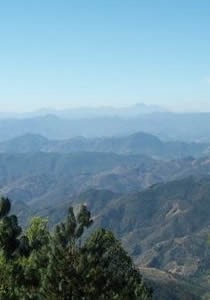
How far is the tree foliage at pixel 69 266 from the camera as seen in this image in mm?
32812

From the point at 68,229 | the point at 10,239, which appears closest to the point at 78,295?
the point at 68,229

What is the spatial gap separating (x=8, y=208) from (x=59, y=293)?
31.9ft

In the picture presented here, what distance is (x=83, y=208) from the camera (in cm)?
3353

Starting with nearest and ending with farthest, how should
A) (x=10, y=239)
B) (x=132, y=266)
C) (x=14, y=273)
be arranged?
(x=14, y=273), (x=10, y=239), (x=132, y=266)

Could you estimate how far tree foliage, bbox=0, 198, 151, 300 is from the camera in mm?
32812

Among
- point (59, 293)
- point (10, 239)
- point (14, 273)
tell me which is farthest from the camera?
point (10, 239)

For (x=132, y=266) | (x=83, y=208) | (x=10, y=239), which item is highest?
(x=83, y=208)

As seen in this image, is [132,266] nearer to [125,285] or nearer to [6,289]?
[125,285]

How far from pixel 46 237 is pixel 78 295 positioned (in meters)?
9.41

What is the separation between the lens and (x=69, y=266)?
33094 mm

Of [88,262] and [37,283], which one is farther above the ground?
[88,262]

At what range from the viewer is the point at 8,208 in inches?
1585

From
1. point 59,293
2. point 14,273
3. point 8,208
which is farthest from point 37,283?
point 8,208

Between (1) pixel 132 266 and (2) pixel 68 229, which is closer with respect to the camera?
(2) pixel 68 229
